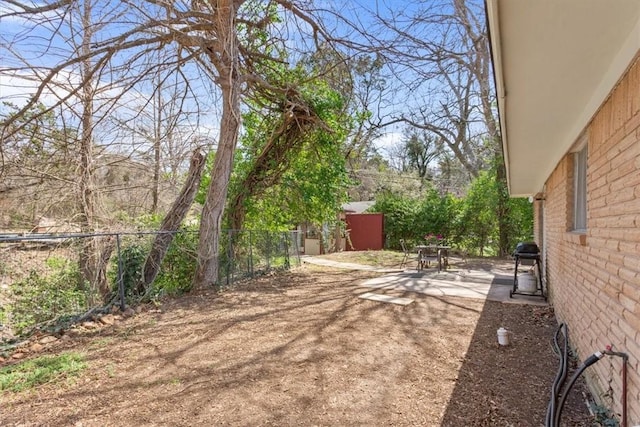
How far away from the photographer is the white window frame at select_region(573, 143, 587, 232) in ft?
12.5

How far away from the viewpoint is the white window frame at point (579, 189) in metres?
3.81

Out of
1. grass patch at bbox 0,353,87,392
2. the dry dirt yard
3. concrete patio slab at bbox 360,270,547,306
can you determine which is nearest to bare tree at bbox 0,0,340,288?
the dry dirt yard

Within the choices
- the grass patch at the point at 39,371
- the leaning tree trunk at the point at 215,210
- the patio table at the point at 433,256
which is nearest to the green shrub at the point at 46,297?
the grass patch at the point at 39,371

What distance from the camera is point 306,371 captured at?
319 centimetres

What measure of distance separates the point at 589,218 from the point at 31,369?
489 centimetres

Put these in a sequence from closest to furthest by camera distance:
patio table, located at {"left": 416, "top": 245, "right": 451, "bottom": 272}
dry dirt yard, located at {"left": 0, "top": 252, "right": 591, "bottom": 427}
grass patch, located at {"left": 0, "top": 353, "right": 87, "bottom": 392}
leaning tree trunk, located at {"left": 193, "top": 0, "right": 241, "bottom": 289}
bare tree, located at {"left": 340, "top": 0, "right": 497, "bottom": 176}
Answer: dry dirt yard, located at {"left": 0, "top": 252, "right": 591, "bottom": 427} < grass patch, located at {"left": 0, "top": 353, "right": 87, "bottom": 392} < bare tree, located at {"left": 340, "top": 0, "right": 497, "bottom": 176} < leaning tree trunk, located at {"left": 193, "top": 0, "right": 241, "bottom": 289} < patio table, located at {"left": 416, "top": 245, "right": 451, "bottom": 272}

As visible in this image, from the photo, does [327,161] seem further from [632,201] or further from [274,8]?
[632,201]

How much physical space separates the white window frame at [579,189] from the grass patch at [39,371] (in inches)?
201

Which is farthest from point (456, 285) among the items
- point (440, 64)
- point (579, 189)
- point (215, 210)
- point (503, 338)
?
point (215, 210)

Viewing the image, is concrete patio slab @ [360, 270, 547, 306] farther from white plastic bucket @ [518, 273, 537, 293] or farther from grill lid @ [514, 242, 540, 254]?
grill lid @ [514, 242, 540, 254]

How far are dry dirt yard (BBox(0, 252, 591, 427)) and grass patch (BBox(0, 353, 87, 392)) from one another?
0.14m

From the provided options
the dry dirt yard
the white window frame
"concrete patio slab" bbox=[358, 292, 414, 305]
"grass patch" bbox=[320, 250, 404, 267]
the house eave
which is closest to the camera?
the house eave

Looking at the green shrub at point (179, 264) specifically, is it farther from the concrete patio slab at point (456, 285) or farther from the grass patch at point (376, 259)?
the grass patch at point (376, 259)

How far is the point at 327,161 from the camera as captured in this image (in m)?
9.30
